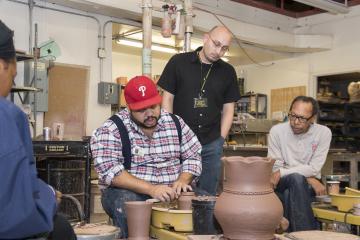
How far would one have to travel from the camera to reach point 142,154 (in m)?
2.71

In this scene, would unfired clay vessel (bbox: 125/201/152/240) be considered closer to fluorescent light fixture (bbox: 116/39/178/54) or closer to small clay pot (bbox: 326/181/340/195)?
small clay pot (bbox: 326/181/340/195)

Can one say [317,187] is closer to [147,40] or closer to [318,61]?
[147,40]

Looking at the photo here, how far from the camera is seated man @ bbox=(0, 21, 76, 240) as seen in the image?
122cm

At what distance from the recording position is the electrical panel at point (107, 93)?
6.35m

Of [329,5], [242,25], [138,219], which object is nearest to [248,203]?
[138,219]

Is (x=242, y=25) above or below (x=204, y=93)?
above

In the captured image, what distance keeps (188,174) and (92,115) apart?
383 centimetres

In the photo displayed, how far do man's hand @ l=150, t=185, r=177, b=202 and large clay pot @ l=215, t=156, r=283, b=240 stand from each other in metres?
0.62

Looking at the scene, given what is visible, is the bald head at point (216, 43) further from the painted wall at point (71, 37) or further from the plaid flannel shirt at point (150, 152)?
the painted wall at point (71, 37)

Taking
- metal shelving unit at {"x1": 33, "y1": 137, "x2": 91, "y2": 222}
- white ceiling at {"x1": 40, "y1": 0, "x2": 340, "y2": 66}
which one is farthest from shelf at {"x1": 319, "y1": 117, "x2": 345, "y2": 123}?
metal shelving unit at {"x1": 33, "y1": 137, "x2": 91, "y2": 222}

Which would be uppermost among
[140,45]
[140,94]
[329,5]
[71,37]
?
[329,5]

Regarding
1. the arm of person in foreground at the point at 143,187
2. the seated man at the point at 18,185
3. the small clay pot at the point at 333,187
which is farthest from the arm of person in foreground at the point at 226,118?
the seated man at the point at 18,185

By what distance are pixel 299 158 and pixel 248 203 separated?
1.95m

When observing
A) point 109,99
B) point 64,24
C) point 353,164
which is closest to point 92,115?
point 109,99
